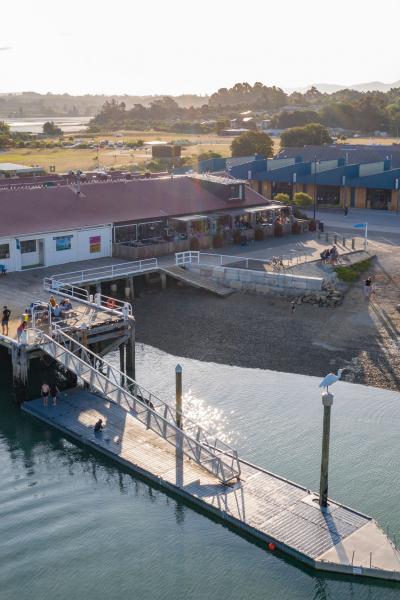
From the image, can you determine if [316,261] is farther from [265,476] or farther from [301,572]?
[301,572]

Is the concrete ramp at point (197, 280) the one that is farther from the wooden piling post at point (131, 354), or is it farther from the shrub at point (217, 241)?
the wooden piling post at point (131, 354)

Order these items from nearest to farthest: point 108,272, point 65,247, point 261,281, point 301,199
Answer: point 108,272
point 261,281
point 65,247
point 301,199

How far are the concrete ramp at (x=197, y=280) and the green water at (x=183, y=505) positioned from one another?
1224cm

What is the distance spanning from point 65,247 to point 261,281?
12164 millimetres

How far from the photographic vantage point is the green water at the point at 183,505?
833 inches

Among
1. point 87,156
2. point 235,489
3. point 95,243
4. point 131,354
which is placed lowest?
point 235,489

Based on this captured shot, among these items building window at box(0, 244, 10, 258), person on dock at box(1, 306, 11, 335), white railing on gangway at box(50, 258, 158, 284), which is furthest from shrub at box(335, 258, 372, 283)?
person on dock at box(1, 306, 11, 335)

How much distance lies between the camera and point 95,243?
163 feet

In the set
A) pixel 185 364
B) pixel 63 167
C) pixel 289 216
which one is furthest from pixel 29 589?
pixel 63 167

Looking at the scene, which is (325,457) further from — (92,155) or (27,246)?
(92,155)

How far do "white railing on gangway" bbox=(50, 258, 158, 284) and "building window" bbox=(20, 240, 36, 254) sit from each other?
3213mm

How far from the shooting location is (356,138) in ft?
500

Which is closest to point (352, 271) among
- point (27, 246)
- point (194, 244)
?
point (194, 244)

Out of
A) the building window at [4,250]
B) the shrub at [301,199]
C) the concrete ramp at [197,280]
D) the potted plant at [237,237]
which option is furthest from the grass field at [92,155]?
the building window at [4,250]
